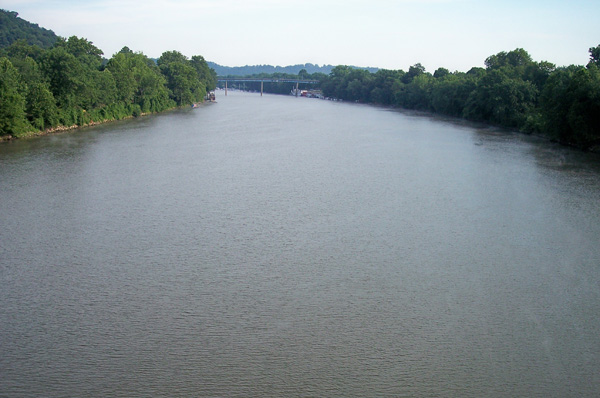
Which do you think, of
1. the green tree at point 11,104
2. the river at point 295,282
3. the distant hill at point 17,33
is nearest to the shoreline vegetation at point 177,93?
the green tree at point 11,104

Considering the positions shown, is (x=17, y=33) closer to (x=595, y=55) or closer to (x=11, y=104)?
(x=11, y=104)

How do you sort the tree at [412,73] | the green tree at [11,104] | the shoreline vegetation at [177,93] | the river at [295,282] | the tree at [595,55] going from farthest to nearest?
the tree at [412,73] < the tree at [595,55] < the shoreline vegetation at [177,93] < the green tree at [11,104] < the river at [295,282]

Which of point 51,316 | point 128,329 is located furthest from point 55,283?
point 128,329

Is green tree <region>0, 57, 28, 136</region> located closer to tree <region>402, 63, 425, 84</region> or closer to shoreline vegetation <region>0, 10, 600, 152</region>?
shoreline vegetation <region>0, 10, 600, 152</region>

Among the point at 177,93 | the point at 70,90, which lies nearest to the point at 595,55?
the point at 70,90

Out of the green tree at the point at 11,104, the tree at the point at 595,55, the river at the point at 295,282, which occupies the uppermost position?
the tree at the point at 595,55

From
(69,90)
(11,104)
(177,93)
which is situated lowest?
(177,93)

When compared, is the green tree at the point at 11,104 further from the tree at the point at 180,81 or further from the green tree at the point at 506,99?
the green tree at the point at 506,99
